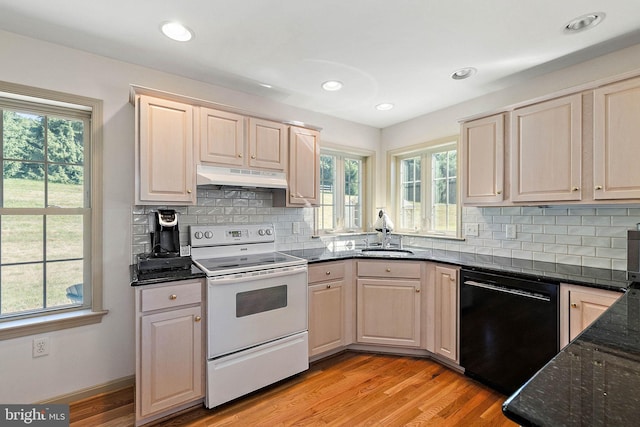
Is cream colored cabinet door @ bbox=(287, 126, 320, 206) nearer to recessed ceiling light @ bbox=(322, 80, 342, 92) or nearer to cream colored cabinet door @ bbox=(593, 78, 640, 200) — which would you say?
Answer: recessed ceiling light @ bbox=(322, 80, 342, 92)

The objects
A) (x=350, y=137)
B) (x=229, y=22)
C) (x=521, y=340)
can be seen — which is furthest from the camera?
(x=350, y=137)

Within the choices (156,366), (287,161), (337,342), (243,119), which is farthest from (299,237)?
(156,366)

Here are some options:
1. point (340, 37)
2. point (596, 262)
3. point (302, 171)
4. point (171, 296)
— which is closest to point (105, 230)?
point (171, 296)

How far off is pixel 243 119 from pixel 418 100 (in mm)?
1689

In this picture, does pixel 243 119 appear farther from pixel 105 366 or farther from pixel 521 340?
pixel 521 340

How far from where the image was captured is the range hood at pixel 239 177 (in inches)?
88.4

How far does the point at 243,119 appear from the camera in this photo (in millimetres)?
2459

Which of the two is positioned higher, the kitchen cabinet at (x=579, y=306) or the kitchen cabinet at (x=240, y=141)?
the kitchen cabinet at (x=240, y=141)

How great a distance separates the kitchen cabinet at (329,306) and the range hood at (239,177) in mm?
785

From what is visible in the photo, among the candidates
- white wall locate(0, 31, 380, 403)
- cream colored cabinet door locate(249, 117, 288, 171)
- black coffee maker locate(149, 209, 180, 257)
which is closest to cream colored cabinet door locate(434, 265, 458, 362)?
cream colored cabinet door locate(249, 117, 288, 171)

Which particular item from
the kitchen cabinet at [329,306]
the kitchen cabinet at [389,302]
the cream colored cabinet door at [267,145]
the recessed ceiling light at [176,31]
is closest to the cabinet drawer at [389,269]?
the kitchen cabinet at [389,302]

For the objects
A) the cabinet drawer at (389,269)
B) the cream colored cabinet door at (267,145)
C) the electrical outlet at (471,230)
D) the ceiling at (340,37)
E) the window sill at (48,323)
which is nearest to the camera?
the ceiling at (340,37)

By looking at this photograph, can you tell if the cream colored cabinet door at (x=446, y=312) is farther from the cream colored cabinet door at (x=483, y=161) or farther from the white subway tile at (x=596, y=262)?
the white subway tile at (x=596, y=262)

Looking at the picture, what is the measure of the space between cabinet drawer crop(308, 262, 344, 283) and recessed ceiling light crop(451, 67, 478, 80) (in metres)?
1.81
